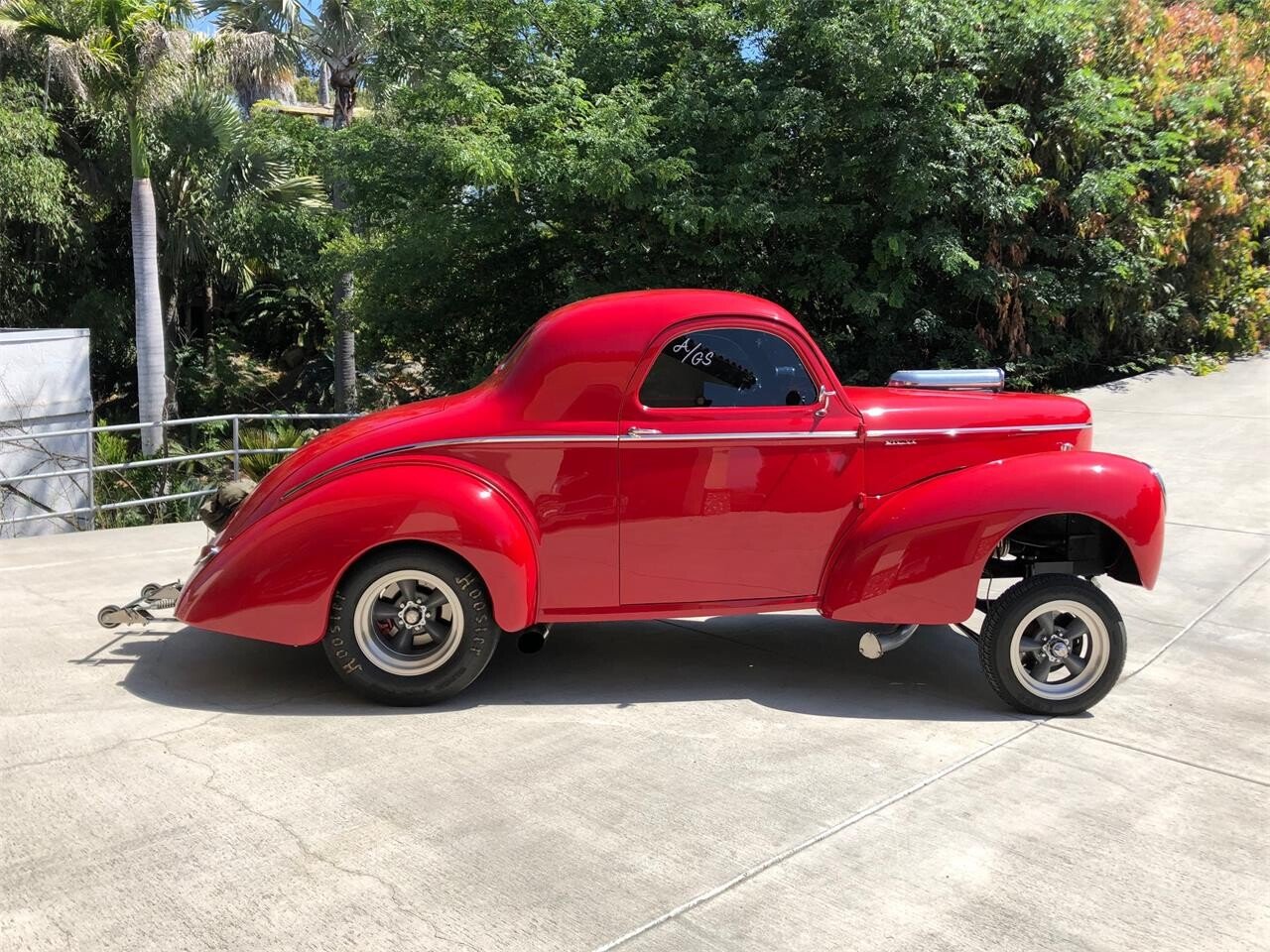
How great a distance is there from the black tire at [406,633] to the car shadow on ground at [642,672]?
133mm

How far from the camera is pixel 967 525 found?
4793 millimetres

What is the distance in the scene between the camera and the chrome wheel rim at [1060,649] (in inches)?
189

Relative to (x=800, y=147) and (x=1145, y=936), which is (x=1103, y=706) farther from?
(x=800, y=147)

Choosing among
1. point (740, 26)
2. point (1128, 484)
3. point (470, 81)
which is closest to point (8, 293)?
point (470, 81)

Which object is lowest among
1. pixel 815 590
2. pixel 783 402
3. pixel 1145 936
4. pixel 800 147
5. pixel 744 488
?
pixel 1145 936

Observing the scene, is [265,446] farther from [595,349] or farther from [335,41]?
[335,41]

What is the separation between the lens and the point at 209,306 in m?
24.8

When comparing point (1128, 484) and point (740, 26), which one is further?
point (740, 26)

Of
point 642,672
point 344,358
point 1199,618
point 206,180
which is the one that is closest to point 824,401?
point 642,672

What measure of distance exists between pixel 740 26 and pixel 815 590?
9.84 metres

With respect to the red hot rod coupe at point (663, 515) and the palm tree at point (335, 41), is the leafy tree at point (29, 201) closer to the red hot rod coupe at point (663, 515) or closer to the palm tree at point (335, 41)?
the palm tree at point (335, 41)

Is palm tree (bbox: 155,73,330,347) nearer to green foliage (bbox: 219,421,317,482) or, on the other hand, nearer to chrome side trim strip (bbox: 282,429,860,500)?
green foliage (bbox: 219,421,317,482)

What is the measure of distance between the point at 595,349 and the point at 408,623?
58.6 inches

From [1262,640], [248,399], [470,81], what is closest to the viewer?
[1262,640]
